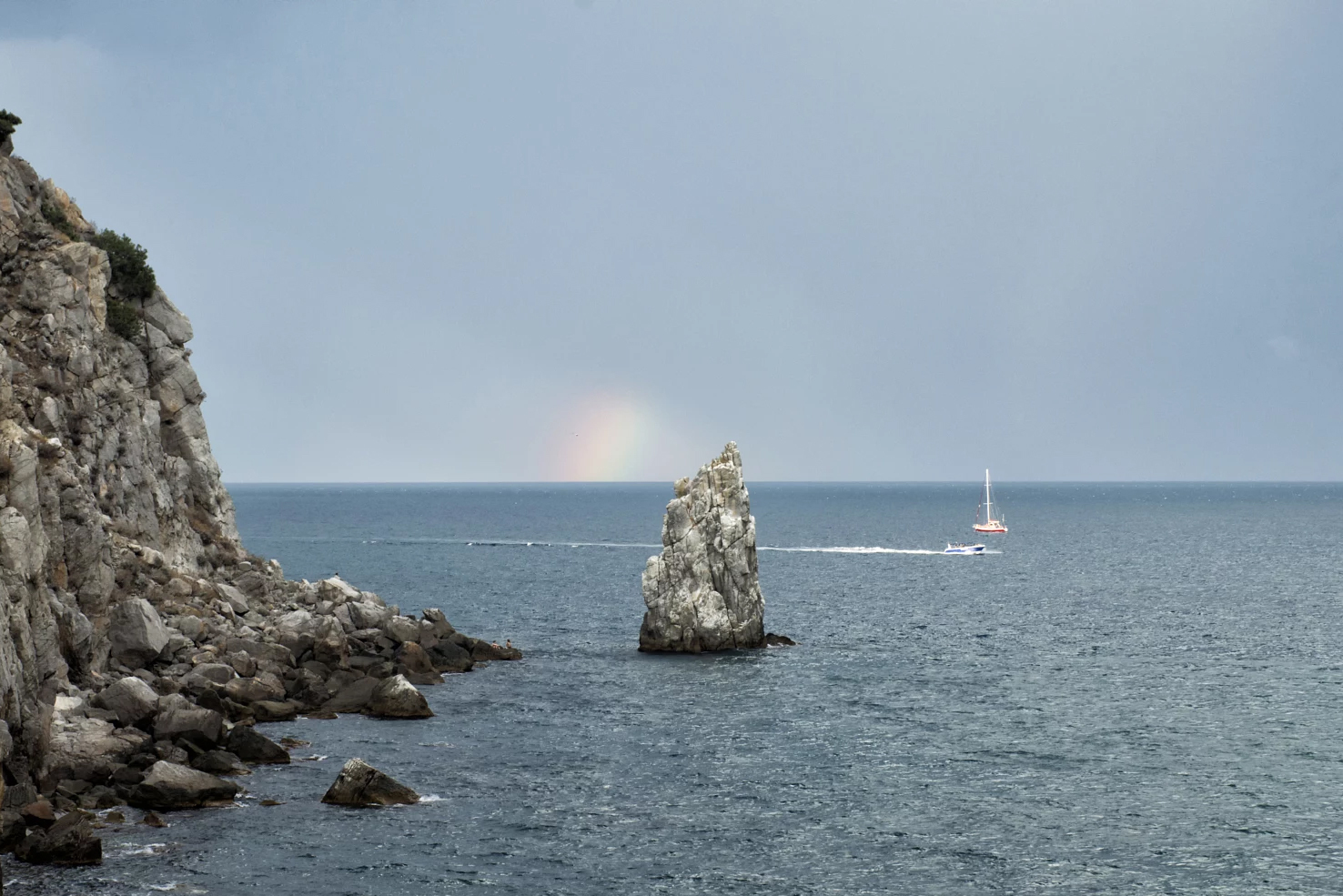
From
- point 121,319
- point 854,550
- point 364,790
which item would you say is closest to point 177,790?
point 364,790

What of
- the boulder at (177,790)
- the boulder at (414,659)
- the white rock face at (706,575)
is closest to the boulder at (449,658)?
the boulder at (414,659)

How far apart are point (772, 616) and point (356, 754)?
55183 millimetres

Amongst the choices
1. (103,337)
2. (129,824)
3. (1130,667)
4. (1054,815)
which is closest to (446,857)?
(129,824)

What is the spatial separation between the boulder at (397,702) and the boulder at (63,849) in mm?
22821

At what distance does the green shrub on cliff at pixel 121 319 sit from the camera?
72.6 m

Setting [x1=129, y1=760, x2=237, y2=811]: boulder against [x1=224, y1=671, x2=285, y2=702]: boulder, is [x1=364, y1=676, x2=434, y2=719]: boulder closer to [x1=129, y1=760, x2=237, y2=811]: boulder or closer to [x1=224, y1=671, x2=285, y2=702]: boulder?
[x1=224, y1=671, x2=285, y2=702]: boulder

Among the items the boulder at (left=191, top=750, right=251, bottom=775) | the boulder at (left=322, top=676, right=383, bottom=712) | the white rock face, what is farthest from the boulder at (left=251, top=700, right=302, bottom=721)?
the white rock face

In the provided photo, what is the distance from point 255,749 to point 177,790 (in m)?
6.83

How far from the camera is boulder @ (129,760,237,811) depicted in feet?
137

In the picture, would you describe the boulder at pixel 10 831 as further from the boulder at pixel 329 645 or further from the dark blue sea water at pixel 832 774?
the boulder at pixel 329 645

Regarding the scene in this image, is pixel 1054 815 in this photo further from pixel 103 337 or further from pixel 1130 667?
pixel 103 337

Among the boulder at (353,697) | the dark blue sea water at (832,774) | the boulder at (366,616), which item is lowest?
the dark blue sea water at (832,774)

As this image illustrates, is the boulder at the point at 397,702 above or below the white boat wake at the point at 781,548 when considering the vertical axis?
below

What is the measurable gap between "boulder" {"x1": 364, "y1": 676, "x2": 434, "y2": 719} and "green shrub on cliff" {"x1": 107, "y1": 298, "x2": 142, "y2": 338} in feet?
95.6
